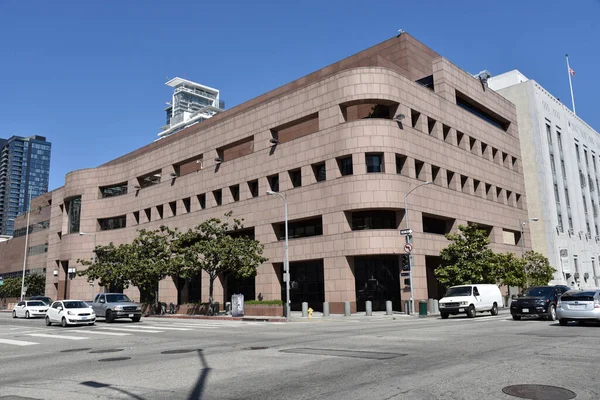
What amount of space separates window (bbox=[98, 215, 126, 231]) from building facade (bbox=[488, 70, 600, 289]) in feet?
181

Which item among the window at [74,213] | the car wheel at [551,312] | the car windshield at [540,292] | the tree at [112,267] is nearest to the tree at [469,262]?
Result: the car windshield at [540,292]

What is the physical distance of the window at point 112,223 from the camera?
67562 millimetres

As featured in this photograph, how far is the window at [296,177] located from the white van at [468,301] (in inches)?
757

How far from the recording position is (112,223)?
68.6 metres

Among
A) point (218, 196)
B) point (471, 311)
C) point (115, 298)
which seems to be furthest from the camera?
point (218, 196)

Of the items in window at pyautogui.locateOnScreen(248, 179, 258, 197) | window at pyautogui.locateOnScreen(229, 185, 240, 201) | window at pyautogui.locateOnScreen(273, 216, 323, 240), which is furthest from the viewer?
window at pyautogui.locateOnScreen(229, 185, 240, 201)

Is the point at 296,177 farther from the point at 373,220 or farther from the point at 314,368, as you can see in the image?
the point at 314,368

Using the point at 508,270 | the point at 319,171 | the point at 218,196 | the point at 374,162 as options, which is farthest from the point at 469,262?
the point at 218,196

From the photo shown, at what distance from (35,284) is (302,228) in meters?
56.9

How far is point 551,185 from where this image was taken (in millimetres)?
66375

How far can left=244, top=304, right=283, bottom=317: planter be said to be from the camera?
35.7 metres

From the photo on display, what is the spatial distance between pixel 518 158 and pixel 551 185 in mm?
8034

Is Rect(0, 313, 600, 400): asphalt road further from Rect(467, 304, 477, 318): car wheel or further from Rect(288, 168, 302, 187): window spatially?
Rect(288, 168, 302, 187): window

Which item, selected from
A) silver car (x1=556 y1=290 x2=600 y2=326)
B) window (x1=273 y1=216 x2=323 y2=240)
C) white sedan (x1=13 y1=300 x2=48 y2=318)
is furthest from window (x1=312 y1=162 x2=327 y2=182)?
white sedan (x1=13 y1=300 x2=48 y2=318)
